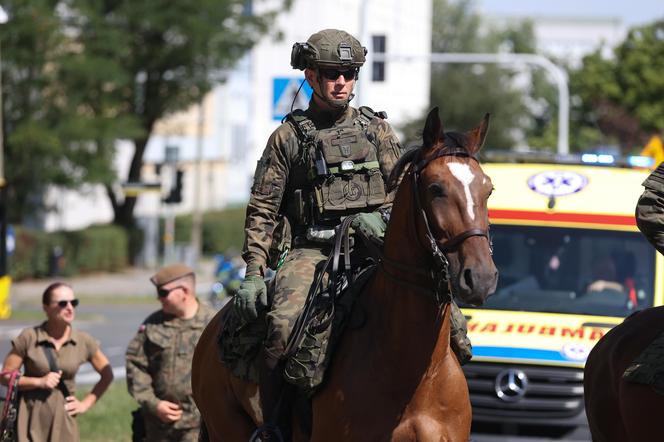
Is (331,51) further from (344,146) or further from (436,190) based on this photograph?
(436,190)

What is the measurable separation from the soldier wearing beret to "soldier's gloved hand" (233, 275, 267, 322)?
2827mm

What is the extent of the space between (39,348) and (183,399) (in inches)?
42.5

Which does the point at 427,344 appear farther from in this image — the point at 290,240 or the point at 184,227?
the point at 184,227

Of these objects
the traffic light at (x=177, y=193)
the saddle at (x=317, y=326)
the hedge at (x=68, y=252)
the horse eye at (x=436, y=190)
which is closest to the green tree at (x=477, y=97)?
the hedge at (x=68, y=252)

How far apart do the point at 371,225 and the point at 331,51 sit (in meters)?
0.95

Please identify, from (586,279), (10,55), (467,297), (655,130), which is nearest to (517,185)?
(586,279)

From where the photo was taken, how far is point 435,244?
241 inches

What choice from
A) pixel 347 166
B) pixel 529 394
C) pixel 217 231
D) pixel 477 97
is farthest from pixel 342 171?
pixel 477 97

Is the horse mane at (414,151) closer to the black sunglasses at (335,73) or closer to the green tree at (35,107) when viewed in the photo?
the black sunglasses at (335,73)

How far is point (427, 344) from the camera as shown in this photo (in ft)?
21.5

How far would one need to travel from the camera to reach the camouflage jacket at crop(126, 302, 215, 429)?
1005 cm

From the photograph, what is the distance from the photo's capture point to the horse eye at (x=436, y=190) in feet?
20.1

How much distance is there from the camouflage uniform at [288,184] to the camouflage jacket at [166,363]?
8.98 ft

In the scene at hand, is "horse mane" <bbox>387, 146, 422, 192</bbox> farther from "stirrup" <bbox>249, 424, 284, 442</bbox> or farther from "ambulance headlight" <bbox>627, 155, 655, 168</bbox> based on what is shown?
"ambulance headlight" <bbox>627, 155, 655, 168</bbox>
